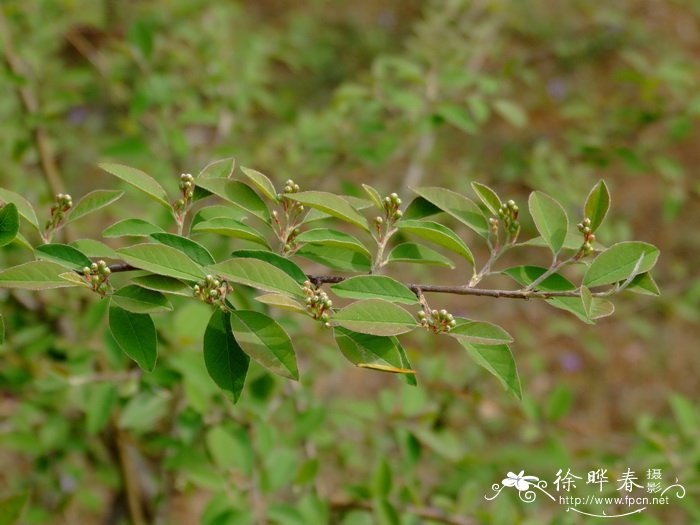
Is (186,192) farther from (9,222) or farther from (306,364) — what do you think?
(306,364)

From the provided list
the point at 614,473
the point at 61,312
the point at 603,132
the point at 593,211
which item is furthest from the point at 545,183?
the point at 61,312

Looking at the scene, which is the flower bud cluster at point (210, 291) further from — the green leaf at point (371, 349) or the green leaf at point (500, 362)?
the green leaf at point (500, 362)

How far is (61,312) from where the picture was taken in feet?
5.98

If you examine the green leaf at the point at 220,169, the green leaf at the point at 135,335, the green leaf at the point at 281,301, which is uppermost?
the green leaf at the point at 220,169

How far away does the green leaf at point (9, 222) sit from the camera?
2.44 ft

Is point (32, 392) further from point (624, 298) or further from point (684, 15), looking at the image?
point (684, 15)

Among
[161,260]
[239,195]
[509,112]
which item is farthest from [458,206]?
[509,112]

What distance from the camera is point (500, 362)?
82cm

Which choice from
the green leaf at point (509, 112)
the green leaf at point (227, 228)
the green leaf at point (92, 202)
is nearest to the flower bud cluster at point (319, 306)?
the green leaf at point (227, 228)

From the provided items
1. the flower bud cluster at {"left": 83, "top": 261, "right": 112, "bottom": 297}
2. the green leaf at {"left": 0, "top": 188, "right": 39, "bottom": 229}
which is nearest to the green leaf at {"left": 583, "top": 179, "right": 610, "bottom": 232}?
the flower bud cluster at {"left": 83, "top": 261, "right": 112, "bottom": 297}

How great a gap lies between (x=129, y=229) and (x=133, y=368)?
92cm

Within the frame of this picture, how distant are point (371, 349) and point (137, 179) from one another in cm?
36

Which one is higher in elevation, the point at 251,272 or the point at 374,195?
the point at 374,195

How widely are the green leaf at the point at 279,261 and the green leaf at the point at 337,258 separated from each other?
0.19ft
